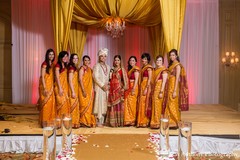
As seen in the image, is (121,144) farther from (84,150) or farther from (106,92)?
(106,92)

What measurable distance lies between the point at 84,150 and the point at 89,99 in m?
2.36

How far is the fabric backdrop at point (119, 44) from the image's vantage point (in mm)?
8586

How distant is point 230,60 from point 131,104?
14.6 ft

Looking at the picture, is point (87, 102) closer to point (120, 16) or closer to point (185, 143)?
point (120, 16)

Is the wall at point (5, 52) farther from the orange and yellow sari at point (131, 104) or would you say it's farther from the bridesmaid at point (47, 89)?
the orange and yellow sari at point (131, 104)

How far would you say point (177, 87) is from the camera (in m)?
5.77

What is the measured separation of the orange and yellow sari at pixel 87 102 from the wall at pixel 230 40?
15.9ft

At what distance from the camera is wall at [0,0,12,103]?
370 inches

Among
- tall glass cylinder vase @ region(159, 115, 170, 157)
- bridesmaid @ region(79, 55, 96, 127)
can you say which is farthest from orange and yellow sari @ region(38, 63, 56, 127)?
tall glass cylinder vase @ region(159, 115, 170, 157)

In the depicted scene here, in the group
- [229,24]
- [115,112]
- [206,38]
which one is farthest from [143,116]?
[229,24]

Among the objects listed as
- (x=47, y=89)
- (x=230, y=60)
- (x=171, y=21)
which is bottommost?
(x=47, y=89)

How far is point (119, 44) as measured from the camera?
881 centimetres

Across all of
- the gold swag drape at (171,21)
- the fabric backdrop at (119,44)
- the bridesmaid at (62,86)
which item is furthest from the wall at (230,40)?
Result: the bridesmaid at (62,86)

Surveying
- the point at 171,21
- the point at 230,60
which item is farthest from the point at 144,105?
the point at 230,60
